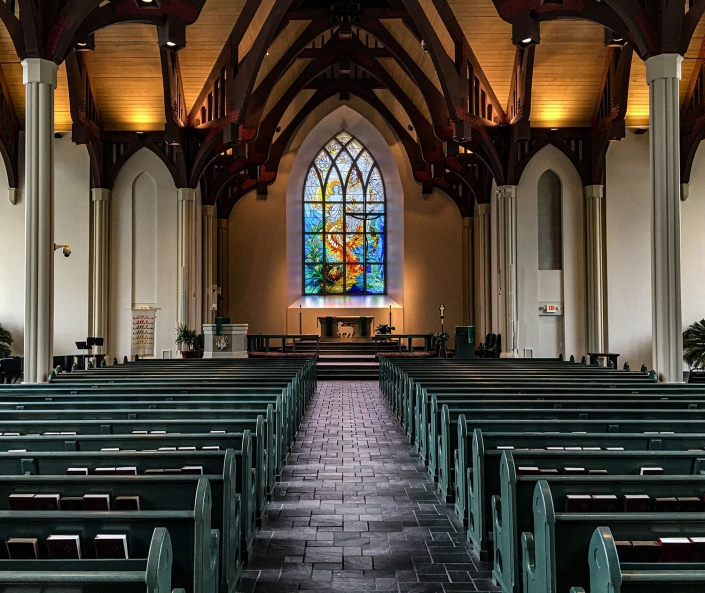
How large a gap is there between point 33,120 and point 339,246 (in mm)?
15989

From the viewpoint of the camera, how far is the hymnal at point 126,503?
3070 mm

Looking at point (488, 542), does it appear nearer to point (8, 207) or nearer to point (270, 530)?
point (270, 530)

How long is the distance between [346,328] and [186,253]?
7.75m

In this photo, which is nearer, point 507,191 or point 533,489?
point 533,489

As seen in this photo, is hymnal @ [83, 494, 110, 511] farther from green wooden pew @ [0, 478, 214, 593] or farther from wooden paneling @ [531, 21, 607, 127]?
wooden paneling @ [531, 21, 607, 127]

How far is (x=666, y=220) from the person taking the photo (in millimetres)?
9734

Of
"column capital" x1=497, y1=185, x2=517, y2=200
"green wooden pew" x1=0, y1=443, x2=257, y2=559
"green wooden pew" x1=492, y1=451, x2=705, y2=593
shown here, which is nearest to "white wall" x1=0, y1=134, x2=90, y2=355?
"column capital" x1=497, y1=185, x2=517, y2=200

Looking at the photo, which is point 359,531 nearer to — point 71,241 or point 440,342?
point 71,241

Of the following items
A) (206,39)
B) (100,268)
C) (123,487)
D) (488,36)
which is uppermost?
(206,39)

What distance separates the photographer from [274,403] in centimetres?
629

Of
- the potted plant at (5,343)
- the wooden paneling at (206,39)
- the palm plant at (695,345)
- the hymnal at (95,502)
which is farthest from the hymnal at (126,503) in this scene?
the palm plant at (695,345)

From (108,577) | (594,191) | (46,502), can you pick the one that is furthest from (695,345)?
(108,577)

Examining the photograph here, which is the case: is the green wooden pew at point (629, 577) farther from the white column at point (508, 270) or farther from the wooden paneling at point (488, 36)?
the wooden paneling at point (488, 36)

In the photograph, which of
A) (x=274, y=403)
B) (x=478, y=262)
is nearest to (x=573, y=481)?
(x=274, y=403)
